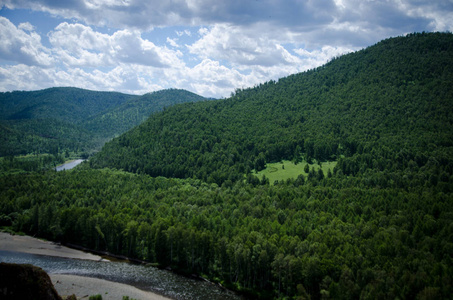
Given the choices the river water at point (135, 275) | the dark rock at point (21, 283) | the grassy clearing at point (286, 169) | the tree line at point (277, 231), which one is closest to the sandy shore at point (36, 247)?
the river water at point (135, 275)

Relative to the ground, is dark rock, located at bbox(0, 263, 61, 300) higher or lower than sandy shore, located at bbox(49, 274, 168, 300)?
higher

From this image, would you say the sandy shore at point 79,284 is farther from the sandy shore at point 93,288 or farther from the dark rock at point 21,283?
the dark rock at point 21,283

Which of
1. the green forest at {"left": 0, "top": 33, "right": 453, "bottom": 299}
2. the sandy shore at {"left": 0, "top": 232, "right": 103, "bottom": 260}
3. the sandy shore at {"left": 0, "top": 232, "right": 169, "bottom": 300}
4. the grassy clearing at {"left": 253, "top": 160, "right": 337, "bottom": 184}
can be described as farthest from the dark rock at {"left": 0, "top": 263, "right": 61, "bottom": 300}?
the grassy clearing at {"left": 253, "top": 160, "right": 337, "bottom": 184}

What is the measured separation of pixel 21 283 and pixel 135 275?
35.1 metres

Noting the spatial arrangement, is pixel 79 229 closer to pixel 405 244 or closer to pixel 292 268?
pixel 292 268

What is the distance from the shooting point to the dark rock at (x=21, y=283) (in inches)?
1970

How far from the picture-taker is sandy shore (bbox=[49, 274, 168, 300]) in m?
70.3

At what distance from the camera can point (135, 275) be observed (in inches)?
3253

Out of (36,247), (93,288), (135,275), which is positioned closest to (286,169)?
(135,275)

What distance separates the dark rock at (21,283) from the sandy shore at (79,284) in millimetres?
18547

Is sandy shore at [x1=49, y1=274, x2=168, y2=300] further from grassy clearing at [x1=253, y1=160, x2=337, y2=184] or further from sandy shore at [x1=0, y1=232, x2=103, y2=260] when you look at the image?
grassy clearing at [x1=253, y1=160, x2=337, y2=184]

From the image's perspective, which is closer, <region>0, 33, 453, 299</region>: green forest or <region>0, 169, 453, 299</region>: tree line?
<region>0, 169, 453, 299</region>: tree line

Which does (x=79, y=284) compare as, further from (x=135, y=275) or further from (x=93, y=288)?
(x=135, y=275)

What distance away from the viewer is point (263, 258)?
242 ft
